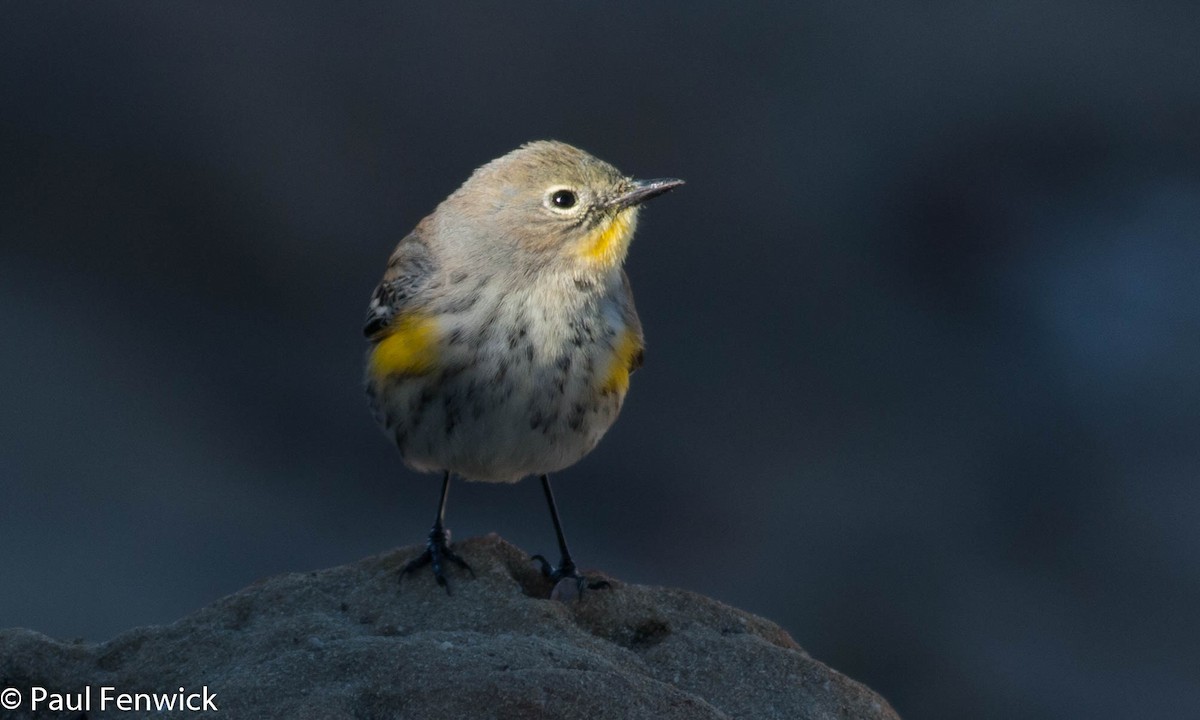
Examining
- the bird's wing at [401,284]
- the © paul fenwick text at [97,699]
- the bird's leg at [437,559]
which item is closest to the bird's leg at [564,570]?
the bird's leg at [437,559]

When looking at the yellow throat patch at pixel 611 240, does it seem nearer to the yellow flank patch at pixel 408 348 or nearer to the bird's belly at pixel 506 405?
Result: the bird's belly at pixel 506 405

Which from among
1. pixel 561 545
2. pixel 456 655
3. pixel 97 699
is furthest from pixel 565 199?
pixel 97 699

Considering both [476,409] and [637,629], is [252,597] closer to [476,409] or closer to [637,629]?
[476,409]

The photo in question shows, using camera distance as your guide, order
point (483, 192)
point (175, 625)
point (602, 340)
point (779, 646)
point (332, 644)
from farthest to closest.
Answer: point (483, 192), point (602, 340), point (779, 646), point (175, 625), point (332, 644)

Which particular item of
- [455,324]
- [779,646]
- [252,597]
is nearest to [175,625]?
[252,597]

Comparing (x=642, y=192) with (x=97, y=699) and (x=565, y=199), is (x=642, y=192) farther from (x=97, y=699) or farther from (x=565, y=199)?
(x=97, y=699)
